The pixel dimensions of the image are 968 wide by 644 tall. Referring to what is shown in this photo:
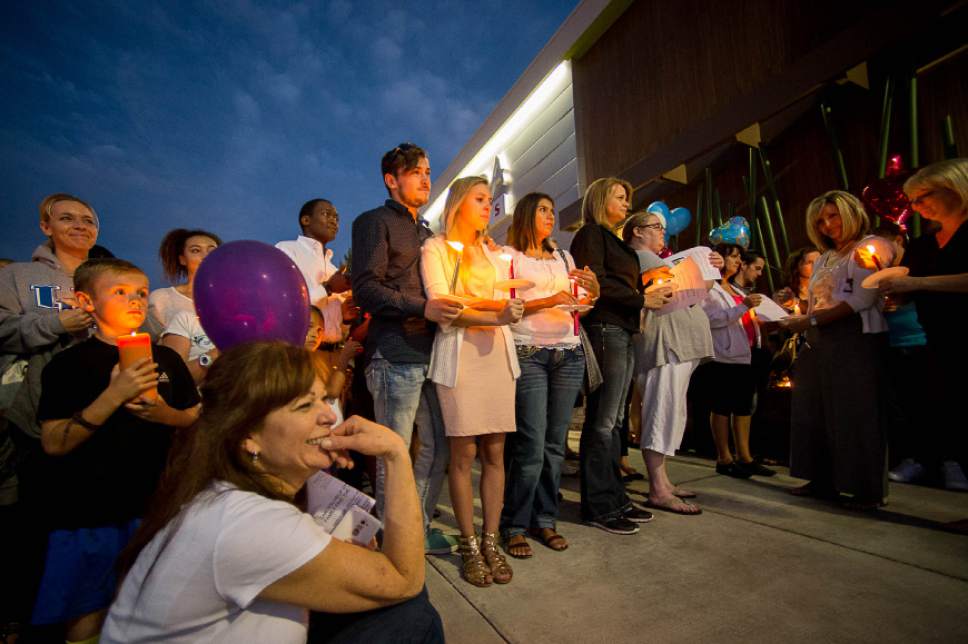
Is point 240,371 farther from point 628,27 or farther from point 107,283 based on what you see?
point 628,27

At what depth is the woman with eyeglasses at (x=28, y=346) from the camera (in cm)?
195

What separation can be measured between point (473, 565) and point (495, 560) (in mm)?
104

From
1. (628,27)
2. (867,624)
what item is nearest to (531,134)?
(628,27)

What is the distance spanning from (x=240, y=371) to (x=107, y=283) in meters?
1.00

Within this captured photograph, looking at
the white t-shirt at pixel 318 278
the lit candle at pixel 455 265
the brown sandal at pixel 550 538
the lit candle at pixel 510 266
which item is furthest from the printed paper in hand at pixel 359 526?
the white t-shirt at pixel 318 278

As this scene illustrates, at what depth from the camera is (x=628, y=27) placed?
8.10 meters

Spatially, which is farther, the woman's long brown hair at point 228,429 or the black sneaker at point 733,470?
the black sneaker at point 733,470

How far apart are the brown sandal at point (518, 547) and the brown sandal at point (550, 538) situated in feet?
0.35

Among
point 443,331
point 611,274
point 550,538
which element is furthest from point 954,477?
point 443,331

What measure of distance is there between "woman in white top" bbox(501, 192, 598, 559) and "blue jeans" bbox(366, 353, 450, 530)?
42cm

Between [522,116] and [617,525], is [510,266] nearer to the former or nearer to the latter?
[617,525]

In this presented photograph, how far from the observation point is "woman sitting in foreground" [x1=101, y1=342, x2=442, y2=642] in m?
0.88

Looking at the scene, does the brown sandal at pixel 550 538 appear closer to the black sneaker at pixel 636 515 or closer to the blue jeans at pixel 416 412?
the black sneaker at pixel 636 515

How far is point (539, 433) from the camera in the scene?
95.0 inches
